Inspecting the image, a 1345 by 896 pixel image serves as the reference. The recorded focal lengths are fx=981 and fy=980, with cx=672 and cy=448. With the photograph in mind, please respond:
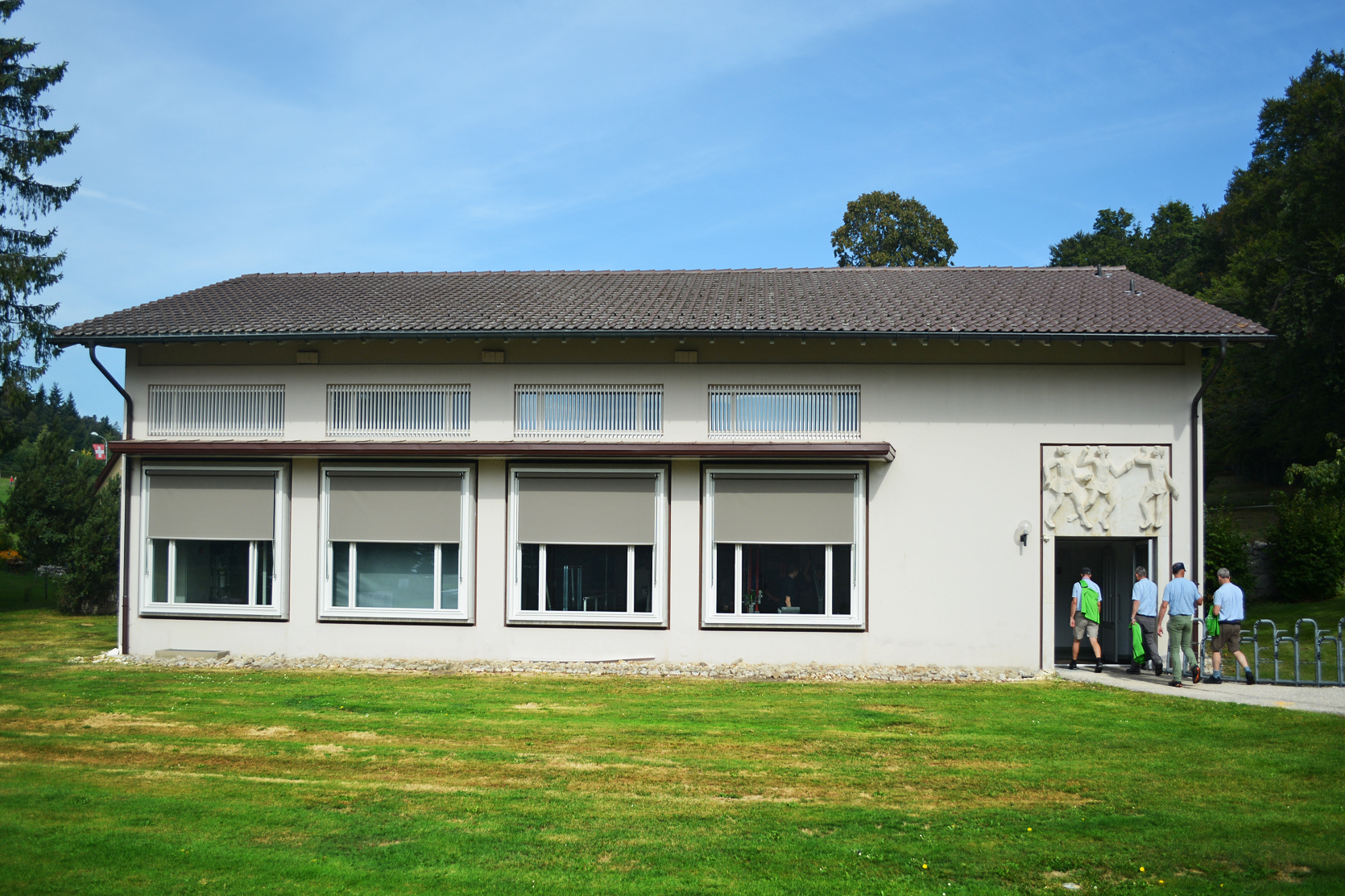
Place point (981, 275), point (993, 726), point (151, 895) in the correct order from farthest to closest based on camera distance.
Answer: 1. point (981, 275)
2. point (993, 726)
3. point (151, 895)

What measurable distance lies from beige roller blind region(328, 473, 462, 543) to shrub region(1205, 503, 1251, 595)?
61.7 feet

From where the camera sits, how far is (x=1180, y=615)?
1277 cm

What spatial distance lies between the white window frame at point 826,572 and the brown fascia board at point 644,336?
1961 millimetres

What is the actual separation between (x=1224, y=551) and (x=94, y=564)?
89.2ft

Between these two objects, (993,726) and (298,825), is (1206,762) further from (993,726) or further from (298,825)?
(298,825)

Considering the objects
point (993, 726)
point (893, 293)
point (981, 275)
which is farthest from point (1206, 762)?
point (981, 275)

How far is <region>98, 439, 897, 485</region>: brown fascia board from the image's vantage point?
1398 cm

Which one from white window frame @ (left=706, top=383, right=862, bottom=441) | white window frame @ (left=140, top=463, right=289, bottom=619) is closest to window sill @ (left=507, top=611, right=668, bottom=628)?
white window frame @ (left=706, top=383, right=862, bottom=441)

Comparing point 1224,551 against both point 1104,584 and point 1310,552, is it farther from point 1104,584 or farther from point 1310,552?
point 1104,584

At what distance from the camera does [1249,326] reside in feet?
44.5

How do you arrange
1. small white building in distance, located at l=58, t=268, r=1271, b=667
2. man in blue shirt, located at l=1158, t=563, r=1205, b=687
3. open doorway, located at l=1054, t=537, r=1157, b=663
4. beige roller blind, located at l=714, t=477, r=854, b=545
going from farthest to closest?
open doorway, located at l=1054, t=537, r=1157, b=663 → beige roller blind, located at l=714, t=477, r=854, b=545 → small white building in distance, located at l=58, t=268, r=1271, b=667 → man in blue shirt, located at l=1158, t=563, r=1205, b=687

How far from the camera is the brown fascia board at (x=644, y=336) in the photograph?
531 inches

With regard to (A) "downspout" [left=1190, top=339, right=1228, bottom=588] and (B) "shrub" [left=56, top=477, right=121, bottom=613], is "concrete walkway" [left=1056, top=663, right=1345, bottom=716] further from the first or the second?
(B) "shrub" [left=56, top=477, right=121, bottom=613]

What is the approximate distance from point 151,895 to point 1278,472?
54705 mm
